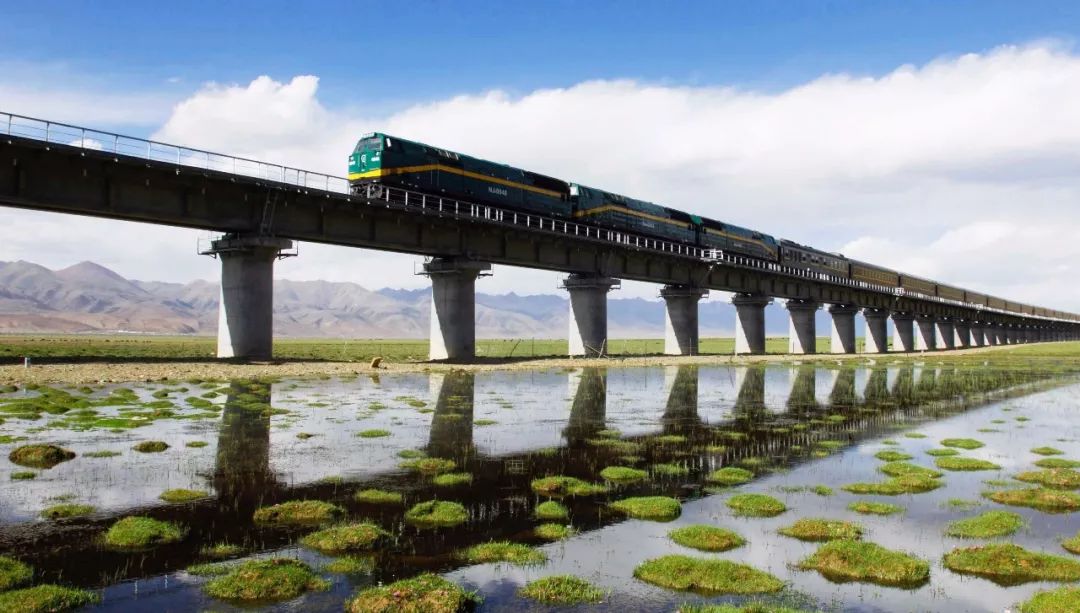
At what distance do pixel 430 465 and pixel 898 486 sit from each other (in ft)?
39.9

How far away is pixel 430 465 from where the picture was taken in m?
19.7

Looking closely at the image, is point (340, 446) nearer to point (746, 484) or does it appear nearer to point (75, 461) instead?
point (75, 461)

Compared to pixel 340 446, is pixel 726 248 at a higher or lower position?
higher

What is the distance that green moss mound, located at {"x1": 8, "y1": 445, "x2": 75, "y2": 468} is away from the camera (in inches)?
736

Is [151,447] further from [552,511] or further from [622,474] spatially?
[622,474]

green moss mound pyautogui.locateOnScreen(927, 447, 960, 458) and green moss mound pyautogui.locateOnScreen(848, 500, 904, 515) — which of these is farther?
green moss mound pyautogui.locateOnScreen(927, 447, 960, 458)

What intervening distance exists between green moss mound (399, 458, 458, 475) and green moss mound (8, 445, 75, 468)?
903cm

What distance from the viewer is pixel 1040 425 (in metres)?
30.7

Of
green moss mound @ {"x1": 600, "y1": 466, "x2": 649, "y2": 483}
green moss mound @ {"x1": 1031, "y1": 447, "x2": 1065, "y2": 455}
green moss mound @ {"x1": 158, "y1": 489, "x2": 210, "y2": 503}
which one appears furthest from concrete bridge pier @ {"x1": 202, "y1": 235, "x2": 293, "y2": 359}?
green moss mound @ {"x1": 1031, "y1": 447, "x2": 1065, "y2": 455}

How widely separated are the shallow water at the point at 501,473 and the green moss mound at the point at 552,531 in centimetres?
32

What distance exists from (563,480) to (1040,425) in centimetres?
2423

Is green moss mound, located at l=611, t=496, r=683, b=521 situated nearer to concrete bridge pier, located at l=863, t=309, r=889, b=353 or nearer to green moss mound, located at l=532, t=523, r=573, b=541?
green moss mound, located at l=532, t=523, r=573, b=541

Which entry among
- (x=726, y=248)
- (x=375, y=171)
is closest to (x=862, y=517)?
(x=375, y=171)

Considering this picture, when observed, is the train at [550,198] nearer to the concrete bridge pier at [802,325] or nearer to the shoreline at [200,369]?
the concrete bridge pier at [802,325]
